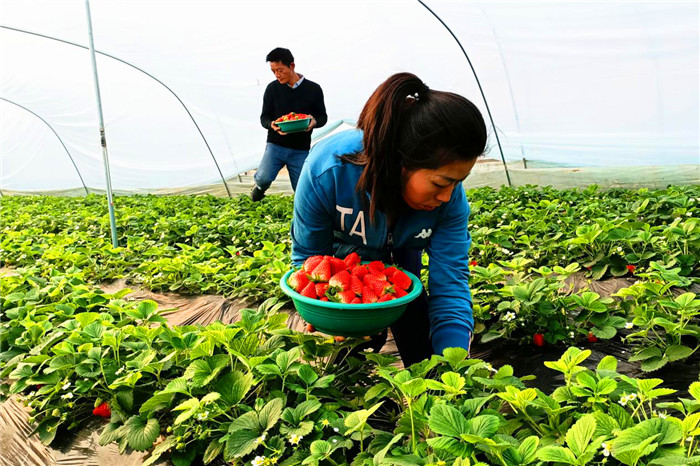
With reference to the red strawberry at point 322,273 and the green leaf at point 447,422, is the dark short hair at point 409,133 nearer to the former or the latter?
the red strawberry at point 322,273

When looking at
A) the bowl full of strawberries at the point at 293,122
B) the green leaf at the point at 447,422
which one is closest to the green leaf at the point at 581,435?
the green leaf at the point at 447,422

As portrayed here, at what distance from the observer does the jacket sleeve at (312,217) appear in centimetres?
190

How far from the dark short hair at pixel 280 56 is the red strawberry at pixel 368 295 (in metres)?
4.51

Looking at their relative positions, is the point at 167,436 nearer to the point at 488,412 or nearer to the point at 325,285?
the point at 325,285

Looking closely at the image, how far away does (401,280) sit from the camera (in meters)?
1.73

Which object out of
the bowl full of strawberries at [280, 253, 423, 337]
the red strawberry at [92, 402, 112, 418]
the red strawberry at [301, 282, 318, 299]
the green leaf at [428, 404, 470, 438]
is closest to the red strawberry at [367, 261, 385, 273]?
the bowl full of strawberries at [280, 253, 423, 337]

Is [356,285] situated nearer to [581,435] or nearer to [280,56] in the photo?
[581,435]

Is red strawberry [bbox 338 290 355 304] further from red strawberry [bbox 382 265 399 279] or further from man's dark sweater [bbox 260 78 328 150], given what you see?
man's dark sweater [bbox 260 78 328 150]

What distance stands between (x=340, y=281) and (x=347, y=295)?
5cm

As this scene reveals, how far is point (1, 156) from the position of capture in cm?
1280

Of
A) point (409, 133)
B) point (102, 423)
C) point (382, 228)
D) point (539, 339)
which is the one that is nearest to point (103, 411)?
point (102, 423)

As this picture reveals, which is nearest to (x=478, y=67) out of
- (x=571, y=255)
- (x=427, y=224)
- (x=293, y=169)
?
(x=293, y=169)

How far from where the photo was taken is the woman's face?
1562mm

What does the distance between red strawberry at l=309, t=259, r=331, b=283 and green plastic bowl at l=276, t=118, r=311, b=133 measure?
4.03 metres
